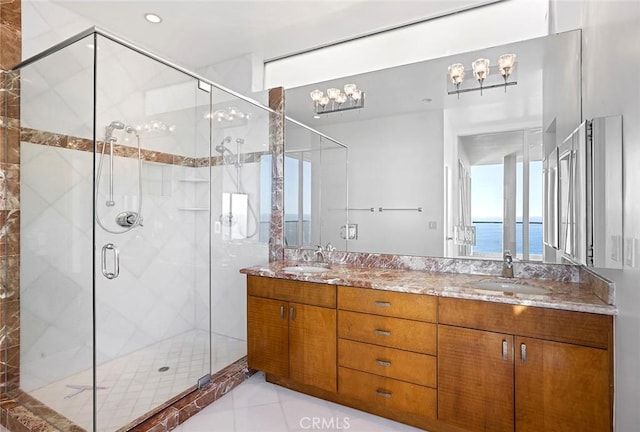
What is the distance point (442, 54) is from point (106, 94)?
7.88 feet

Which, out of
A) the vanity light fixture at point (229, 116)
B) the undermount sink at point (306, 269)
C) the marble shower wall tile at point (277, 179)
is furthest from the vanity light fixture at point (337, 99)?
the undermount sink at point (306, 269)

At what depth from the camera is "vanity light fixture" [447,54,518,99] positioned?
226cm

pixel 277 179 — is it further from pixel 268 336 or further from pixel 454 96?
pixel 454 96

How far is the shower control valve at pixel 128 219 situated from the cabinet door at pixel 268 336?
990mm

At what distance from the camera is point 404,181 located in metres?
2.57

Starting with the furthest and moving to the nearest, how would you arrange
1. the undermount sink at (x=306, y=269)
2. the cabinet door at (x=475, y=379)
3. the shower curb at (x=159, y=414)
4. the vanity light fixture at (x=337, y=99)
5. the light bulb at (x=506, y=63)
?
the vanity light fixture at (x=337, y=99)
the undermount sink at (x=306, y=269)
the light bulb at (x=506, y=63)
the shower curb at (x=159, y=414)
the cabinet door at (x=475, y=379)

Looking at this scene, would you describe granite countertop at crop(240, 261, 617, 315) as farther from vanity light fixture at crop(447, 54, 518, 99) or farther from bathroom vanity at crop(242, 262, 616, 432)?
vanity light fixture at crop(447, 54, 518, 99)

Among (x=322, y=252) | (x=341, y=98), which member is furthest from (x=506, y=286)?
(x=341, y=98)

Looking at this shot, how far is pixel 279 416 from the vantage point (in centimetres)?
215

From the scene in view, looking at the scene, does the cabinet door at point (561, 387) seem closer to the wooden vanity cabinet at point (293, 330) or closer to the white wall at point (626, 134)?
the white wall at point (626, 134)

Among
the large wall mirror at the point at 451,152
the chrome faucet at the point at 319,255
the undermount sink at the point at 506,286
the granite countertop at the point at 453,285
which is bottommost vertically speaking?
the undermount sink at the point at 506,286

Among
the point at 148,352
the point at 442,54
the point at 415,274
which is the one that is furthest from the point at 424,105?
the point at 148,352

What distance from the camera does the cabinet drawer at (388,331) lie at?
192 centimetres

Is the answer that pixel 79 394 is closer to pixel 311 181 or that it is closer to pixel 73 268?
pixel 73 268
